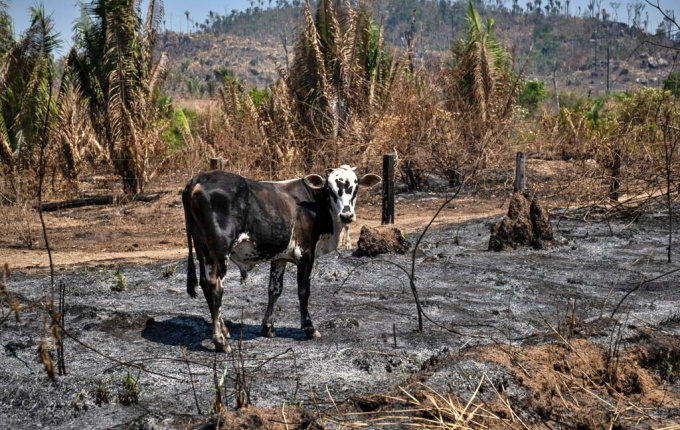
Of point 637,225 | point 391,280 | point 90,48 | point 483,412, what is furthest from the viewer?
point 90,48

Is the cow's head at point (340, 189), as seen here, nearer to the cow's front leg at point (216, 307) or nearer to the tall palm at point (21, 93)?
the cow's front leg at point (216, 307)

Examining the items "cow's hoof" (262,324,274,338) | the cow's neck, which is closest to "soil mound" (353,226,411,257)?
the cow's neck

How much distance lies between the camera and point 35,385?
556cm

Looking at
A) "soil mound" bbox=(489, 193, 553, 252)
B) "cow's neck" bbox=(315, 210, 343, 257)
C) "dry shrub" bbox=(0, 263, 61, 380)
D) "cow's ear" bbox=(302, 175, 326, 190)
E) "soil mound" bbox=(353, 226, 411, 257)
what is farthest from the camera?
"soil mound" bbox=(489, 193, 553, 252)

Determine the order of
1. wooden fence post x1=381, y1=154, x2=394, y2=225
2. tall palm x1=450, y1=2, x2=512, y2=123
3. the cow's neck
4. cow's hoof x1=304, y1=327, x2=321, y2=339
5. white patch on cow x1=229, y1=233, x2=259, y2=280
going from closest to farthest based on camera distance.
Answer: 1. white patch on cow x1=229, y1=233, x2=259, y2=280
2. cow's hoof x1=304, y1=327, x2=321, y2=339
3. the cow's neck
4. wooden fence post x1=381, y1=154, x2=394, y2=225
5. tall palm x1=450, y1=2, x2=512, y2=123

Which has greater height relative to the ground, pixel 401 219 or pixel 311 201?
pixel 311 201

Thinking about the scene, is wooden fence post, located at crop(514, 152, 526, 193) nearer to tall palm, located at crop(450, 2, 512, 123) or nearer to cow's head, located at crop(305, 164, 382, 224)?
tall palm, located at crop(450, 2, 512, 123)

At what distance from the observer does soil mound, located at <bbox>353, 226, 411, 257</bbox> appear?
10477 mm

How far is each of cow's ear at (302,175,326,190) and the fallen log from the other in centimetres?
1158

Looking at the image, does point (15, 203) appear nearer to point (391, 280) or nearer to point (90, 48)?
point (90, 48)

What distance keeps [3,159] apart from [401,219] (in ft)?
30.7

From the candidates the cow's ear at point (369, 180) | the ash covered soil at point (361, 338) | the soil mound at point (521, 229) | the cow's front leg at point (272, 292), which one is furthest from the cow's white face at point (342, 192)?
the soil mound at point (521, 229)

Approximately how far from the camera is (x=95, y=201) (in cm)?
1888

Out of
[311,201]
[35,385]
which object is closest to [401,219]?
[311,201]
